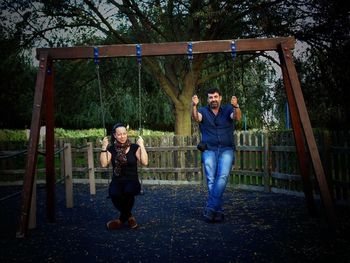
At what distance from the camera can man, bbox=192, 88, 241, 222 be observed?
700 cm

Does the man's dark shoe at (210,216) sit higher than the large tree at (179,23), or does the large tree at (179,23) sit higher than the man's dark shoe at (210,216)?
the large tree at (179,23)

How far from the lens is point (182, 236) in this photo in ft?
20.0

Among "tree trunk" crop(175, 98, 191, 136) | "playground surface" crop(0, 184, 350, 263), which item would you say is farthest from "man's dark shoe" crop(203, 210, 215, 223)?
"tree trunk" crop(175, 98, 191, 136)

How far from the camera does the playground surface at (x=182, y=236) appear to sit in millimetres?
5047

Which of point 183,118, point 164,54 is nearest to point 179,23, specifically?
point 183,118

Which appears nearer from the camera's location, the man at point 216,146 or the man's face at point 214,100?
the man at point 216,146

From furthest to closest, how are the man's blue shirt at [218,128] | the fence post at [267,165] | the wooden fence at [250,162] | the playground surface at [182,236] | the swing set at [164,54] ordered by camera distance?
the fence post at [267,165] → the wooden fence at [250,162] → the man's blue shirt at [218,128] → the swing set at [164,54] → the playground surface at [182,236]

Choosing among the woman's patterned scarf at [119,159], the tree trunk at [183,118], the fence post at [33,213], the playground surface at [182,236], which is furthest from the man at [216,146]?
the tree trunk at [183,118]

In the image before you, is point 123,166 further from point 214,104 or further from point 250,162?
point 250,162

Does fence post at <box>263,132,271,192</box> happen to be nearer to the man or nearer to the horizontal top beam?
the man

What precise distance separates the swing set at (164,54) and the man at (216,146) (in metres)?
0.77

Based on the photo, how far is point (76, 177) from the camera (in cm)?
1484

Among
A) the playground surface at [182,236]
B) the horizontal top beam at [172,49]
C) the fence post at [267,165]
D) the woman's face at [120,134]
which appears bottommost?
the playground surface at [182,236]

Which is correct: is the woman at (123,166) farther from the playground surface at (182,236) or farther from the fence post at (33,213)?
the fence post at (33,213)
